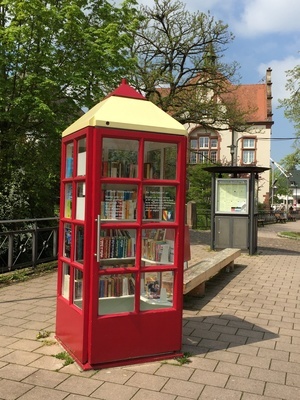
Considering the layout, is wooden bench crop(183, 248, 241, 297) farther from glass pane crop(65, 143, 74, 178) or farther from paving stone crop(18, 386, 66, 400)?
paving stone crop(18, 386, 66, 400)

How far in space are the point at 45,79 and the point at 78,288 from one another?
7.28 meters

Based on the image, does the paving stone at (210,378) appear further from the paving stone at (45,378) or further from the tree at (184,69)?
the tree at (184,69)

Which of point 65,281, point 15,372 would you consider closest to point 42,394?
point 15,372

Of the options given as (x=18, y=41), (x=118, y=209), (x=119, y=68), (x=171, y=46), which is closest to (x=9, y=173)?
(x=18, y=41)

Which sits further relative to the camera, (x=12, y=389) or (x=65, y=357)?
(x=65, y=357)

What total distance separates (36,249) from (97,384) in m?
5.46

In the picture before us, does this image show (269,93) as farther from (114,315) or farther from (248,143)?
(114,315)

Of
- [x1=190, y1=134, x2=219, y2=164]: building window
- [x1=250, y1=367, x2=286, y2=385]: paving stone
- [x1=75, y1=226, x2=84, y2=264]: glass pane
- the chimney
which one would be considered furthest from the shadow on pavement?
the chimney

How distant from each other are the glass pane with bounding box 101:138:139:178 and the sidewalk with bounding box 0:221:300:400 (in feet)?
6.06

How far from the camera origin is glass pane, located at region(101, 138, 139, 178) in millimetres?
3914

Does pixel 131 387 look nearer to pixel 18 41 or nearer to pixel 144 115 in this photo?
pixel 144 115

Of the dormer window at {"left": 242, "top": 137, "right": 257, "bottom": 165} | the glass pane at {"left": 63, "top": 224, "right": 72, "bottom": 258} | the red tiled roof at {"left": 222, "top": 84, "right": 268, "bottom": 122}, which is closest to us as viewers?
the glass pane at {"left": 63, "top": 224, "right": 72, "bottom": 258}

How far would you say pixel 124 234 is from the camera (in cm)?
404

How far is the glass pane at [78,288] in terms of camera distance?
4.10m
